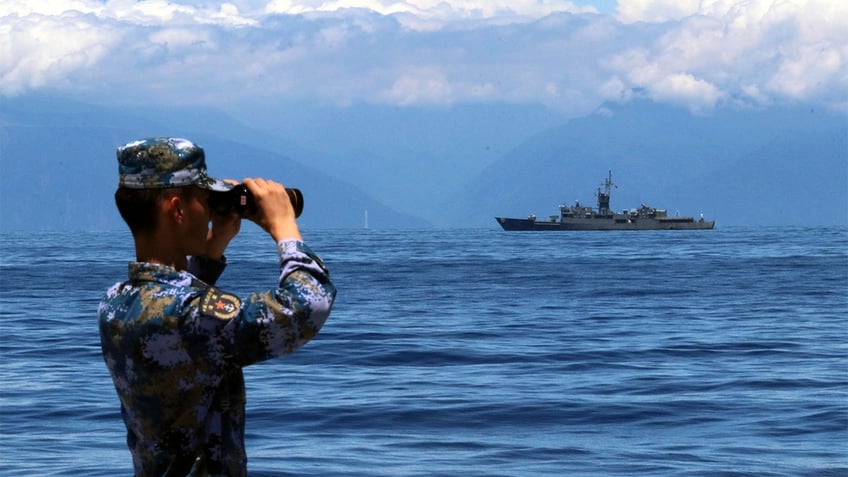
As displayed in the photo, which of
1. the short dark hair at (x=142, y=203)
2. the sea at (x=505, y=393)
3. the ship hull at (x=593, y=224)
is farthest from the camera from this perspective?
the ship hull at (x=593, y=224)

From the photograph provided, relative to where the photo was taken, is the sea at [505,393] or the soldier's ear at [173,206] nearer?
the soldier's ear at [173,206]

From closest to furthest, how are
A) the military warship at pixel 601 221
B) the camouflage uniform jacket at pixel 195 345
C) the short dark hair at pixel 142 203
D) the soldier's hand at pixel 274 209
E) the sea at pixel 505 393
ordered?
1. the camouflage uniform jacket at pixel 195 345
2. the soldier's hand at pixel 274 209
3. the short dark hair at pixel 142 203
4. the sea at pixel 505 393
5. the military warship at pixel 601 221

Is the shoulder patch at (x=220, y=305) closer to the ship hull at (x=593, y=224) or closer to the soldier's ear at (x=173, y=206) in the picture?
the soldier's ear at (x=173, y=206)

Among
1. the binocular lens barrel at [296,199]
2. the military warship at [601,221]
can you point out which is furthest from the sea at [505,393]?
the military warship at [601,221]

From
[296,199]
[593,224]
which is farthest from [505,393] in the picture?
[593,224]

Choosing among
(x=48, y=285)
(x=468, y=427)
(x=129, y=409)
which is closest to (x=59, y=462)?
(x=468, y=427)

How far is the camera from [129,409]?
161 inches

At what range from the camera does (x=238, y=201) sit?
12.5 ft

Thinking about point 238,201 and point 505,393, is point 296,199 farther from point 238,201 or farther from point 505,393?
point 505,393

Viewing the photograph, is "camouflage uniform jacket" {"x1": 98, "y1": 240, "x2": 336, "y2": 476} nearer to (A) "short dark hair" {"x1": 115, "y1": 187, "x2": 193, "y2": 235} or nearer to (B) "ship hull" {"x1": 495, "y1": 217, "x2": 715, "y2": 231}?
(A) "short dark hair" {"x1": 115, "y1": 187, "x2": 193, "y2": 235}

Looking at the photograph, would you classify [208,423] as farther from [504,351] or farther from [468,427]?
[504,351]

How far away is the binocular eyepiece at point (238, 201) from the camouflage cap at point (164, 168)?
3 cm

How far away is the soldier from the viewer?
3.69 meters

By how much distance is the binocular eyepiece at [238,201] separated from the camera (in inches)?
149
